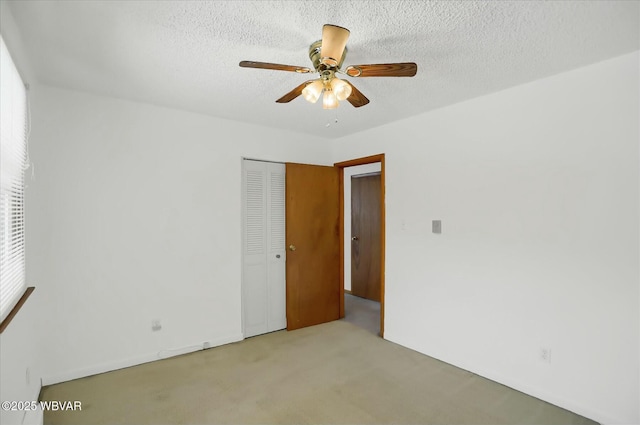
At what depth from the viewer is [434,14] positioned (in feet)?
5.41

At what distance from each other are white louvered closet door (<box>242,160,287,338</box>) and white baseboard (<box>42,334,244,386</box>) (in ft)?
1.20

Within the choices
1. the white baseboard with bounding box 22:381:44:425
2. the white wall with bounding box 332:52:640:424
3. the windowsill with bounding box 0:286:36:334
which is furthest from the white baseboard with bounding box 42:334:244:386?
the white wall with bounding box 332:52:640:424

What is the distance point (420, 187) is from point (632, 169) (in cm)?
157

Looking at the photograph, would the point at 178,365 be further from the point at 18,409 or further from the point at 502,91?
the point at 502,91

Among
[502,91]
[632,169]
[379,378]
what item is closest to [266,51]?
[502,91]

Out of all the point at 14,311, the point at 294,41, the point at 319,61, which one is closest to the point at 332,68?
the point at 319,61

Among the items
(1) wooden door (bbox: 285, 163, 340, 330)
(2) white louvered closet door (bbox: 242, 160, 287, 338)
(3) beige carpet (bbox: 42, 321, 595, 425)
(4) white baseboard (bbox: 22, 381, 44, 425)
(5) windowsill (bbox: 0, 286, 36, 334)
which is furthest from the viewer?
(1) wooden door (bbox: 285, 163, 340, 330)

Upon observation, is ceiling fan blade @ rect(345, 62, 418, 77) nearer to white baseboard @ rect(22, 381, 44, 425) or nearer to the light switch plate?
the light switch plate

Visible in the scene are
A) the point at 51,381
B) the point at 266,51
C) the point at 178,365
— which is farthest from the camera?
the point at 178,365

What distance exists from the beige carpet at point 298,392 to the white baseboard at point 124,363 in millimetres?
61

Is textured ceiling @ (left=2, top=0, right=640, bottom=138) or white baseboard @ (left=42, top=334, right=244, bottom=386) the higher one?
textured ceiling @ (left=2, top=0, right=640, bottom=138)

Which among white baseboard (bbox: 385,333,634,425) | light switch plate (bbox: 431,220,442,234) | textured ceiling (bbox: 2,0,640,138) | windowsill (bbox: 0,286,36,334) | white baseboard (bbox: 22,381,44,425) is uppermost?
textured ceiling (bbox: 2,0,640,138)

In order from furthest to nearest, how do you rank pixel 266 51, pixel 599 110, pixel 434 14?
1. pixel 599 110
2. pixel 266 51
3. pixel 434 14

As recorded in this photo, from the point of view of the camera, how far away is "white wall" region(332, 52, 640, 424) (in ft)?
6.88
